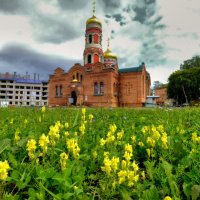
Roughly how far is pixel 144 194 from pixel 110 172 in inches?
11.0

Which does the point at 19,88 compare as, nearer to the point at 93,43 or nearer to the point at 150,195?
the point at 93,43

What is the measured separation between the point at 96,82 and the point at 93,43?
10.7 metres

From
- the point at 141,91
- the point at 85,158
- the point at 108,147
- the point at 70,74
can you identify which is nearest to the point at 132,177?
the point at 85,158

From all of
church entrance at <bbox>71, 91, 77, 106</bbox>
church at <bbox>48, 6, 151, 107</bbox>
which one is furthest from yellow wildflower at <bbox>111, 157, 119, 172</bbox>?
church entrance at <bbox>71, 91, 77, 106</bbox>

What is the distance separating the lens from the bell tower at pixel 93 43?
1935 inches

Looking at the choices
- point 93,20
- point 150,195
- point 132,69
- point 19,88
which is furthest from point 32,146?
point 19,88

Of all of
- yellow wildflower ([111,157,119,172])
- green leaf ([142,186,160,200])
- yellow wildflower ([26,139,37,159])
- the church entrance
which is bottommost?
green leaf ([142,186,160,200])

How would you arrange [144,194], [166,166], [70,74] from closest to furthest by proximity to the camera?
[144,194], [166,166], [70,74]

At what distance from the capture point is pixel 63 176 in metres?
1.28

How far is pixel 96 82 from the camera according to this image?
1746 inches

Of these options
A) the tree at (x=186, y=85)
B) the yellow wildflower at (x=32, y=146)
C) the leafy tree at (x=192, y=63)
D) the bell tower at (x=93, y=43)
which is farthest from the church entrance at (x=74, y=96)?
the yellow wildflower at (x=32, y=146)

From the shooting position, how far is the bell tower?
49156 millimetres

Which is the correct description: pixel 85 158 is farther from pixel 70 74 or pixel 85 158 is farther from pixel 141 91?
pixel 70 74

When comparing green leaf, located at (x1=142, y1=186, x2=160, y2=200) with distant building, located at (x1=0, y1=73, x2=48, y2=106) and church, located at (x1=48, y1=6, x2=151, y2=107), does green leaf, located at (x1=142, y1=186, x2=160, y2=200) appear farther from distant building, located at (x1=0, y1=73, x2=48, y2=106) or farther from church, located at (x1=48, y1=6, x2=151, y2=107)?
distant building, located at (x1=0, y1=73, x2=48, y2=106)
